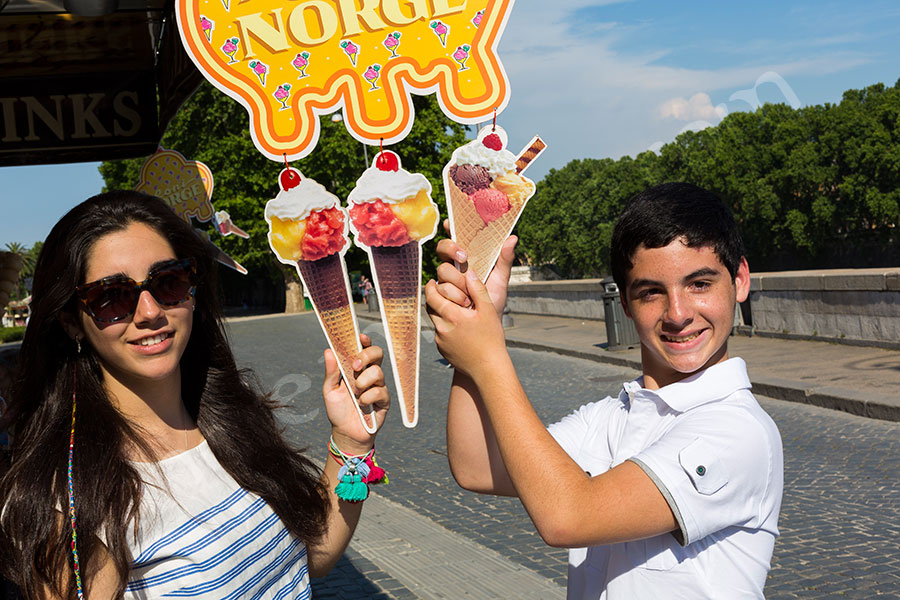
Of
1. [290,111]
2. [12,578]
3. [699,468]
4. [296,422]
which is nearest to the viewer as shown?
[699,468]

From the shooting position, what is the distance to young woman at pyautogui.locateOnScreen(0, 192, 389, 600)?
1.85m

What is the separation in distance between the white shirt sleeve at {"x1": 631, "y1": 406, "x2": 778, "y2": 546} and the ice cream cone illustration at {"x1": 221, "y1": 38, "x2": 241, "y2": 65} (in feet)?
4.10

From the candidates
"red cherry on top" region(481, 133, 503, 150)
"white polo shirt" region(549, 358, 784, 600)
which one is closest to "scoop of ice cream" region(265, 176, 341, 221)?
"red cherry on top" region(481, 133, 503, 150)

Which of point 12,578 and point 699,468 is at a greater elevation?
point 699,468

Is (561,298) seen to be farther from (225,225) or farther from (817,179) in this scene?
(817,179)

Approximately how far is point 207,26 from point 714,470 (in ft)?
4.79

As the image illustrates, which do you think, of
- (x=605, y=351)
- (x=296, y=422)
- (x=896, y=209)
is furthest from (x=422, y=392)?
(x=896, y=209)

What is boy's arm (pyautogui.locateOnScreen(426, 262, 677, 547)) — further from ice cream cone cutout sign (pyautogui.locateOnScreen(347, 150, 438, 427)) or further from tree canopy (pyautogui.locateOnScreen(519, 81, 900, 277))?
tree canopy (pyautogui.locateOnScreen(519, 81, 900, 277))

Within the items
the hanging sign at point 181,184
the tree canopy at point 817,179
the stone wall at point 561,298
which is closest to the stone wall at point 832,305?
the stone wall at point 561,298

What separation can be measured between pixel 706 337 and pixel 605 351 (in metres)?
14.0

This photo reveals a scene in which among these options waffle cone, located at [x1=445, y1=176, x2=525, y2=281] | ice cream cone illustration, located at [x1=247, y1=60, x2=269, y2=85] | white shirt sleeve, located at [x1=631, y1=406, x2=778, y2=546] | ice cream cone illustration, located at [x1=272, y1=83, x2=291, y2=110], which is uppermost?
ice cream cone illustration, located at [x1=247, y1=60, x2=269, y2=85]

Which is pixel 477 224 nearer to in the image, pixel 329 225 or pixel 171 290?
pixel 329 225

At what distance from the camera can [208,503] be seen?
209cm

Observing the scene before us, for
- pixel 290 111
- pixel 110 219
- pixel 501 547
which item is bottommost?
pixel 501 547
